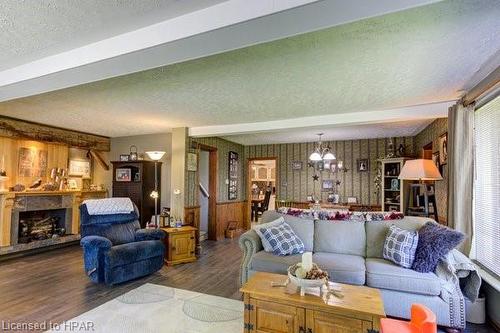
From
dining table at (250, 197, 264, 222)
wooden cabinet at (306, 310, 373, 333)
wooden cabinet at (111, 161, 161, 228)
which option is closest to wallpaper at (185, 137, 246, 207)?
wooden cabinet at (111, 161, 161, 228)

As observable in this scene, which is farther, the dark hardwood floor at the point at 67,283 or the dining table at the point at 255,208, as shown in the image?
the dining table at the point at 255,208

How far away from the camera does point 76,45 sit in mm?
2113

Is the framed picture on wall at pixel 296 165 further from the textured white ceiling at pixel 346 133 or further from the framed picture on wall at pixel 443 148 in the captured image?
the framed picture on wall at pixel 443 148

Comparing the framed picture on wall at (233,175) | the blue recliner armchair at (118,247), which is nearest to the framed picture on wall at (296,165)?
the framed picture on wall at (233,175)

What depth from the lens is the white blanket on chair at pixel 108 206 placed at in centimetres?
398

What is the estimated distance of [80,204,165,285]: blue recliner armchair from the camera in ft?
11.3

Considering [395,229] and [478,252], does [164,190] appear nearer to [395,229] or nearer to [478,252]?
[395,229]

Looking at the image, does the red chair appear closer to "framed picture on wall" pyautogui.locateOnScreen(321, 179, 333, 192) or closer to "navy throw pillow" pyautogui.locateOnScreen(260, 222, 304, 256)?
"navy throw pillow" pyautogui.locateOnScreen(260, 222, 304, 256)

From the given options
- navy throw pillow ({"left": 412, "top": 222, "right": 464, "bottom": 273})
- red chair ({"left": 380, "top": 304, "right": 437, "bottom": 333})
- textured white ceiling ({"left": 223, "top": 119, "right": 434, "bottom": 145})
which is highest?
textured white ceiling ({"left": 223, "top": 119, "right": 434, "bottom": 145})

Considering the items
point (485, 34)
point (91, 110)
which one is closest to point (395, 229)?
point (485, 34)

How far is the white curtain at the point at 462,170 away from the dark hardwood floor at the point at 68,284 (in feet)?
3.32

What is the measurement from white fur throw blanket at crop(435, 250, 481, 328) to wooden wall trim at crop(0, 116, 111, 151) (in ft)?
21.5

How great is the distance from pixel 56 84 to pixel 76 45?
58 cm

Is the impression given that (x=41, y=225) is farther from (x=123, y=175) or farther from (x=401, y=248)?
(x=401, y=248)
